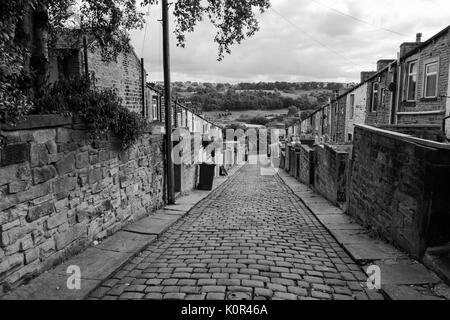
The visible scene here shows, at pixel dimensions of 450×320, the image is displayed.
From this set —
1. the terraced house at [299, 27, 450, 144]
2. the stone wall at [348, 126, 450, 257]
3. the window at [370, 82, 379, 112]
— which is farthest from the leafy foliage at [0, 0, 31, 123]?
the window at [370, 82, 379, 112]

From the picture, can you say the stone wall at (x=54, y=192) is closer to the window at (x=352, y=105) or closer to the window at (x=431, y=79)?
the window at (x=431, y=79)

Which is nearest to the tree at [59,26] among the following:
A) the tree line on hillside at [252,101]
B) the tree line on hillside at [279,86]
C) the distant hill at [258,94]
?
the distant hill at [258,94]

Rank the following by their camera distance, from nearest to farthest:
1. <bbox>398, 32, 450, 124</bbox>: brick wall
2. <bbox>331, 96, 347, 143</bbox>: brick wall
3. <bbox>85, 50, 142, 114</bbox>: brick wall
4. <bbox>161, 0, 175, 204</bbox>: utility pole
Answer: <bbox>161, 0, 175, 204</bbox>: utility pole, <bbox>85, 50, 142, 114</bbox>: brick wall, <bbox>398, 32, 450, 124</bbox>: brick wall, <bbox>331, 96, 347, 143</bbox>: brick wall

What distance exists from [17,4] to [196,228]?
18.1 ft

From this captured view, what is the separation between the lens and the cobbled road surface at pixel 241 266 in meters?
4.54

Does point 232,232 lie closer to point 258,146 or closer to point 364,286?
point 364,286

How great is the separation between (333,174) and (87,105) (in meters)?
7.89

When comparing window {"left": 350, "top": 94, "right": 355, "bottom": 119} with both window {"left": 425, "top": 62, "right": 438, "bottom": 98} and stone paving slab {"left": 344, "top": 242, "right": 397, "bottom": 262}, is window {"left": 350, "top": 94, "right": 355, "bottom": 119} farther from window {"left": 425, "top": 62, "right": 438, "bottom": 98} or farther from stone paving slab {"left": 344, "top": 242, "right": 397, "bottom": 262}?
stone paving slab {"left": 344, "top": 242, "right": 397, "bottom": 262}

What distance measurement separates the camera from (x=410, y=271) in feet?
16.7

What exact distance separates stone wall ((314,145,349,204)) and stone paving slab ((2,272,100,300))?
313 inches

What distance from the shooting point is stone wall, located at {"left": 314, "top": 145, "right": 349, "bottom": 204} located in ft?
35.2

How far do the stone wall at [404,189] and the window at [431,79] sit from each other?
8.62 meters

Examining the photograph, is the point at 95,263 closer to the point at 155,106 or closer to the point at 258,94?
the point at 155,106
